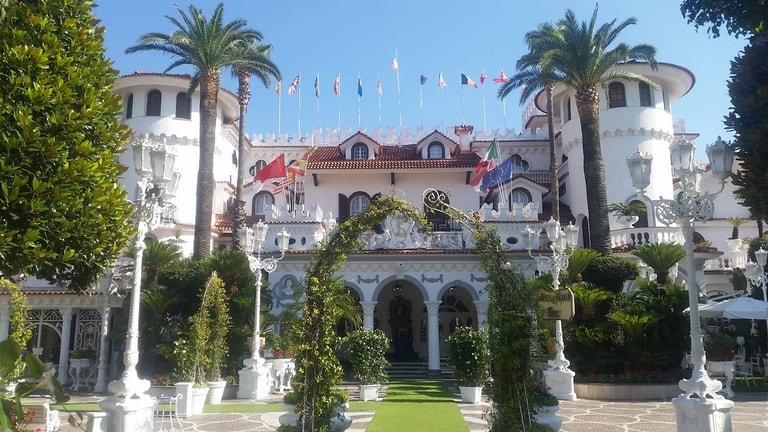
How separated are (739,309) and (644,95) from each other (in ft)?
52.3

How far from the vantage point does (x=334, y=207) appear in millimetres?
32875

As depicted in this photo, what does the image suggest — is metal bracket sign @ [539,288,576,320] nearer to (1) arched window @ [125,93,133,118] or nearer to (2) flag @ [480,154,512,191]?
(2) flag @ [480,154,512,191]

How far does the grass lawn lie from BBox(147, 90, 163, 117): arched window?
63.5ft

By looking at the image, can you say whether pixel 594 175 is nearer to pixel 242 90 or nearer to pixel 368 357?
pixel 368 357

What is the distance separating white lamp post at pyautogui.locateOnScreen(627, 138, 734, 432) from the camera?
9836 millimetres

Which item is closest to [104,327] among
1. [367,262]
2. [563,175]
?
[367,262]

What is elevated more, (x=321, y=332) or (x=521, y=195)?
(x=521, y=195)

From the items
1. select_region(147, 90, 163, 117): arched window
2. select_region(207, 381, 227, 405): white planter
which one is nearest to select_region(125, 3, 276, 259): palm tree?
select_region(147, 90, 163, 117): arched window

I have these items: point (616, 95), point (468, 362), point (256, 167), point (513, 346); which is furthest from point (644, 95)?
point (513, 346)

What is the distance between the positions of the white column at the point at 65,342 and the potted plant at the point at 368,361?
1266 cm

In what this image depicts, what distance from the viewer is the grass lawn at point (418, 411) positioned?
13031 millimetres

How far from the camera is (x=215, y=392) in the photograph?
59.6 ft

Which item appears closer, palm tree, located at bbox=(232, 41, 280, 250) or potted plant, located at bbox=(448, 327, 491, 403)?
potted plant, located at bbox=(448, 327, 491, 403)

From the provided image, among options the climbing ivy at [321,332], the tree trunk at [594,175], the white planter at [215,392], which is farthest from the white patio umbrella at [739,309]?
the white planter at [215,392]
